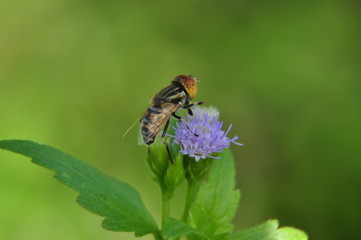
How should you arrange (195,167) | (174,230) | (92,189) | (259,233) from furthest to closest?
(195,167) < (259,233) < (92,189) < (174,230)

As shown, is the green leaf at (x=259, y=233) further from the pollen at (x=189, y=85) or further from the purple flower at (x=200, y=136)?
the pollen at (x=189, y=85)

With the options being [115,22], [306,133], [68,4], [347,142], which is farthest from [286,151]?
[68,4]

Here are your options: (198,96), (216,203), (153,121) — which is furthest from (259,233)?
(198,96)

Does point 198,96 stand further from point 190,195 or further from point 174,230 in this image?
point 174,230

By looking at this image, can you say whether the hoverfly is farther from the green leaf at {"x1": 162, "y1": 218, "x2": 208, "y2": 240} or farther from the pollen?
the green leaf at {"x1": 162, "y1": 218, "x2": 208, "y2": 240}

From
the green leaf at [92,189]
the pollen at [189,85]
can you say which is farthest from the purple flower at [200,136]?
the green leaf at [92,189]

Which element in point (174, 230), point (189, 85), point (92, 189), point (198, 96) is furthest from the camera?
point (198, 96)
